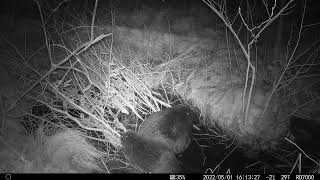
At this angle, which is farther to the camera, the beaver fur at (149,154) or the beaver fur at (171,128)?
the beaver fur at (171,128)

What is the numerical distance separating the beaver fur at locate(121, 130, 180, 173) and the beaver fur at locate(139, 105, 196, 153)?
0.59ft

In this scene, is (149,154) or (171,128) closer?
(149,154)

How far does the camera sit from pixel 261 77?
6316 mm

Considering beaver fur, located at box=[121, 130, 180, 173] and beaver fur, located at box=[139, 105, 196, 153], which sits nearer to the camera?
Answer: beaver fur, located at box=[121, 130, 180, 173]

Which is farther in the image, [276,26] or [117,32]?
[276,26]

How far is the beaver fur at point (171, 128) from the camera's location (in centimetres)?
484

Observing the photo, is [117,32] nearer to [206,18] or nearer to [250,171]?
[206,18]

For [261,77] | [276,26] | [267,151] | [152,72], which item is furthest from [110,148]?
[276,26]

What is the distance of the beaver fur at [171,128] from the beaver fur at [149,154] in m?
0.18

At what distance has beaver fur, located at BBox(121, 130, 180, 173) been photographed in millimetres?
4293

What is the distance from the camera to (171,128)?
4.94m

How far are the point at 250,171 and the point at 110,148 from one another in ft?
7.96

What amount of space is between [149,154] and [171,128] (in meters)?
0.74

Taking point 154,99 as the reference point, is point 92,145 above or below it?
below
